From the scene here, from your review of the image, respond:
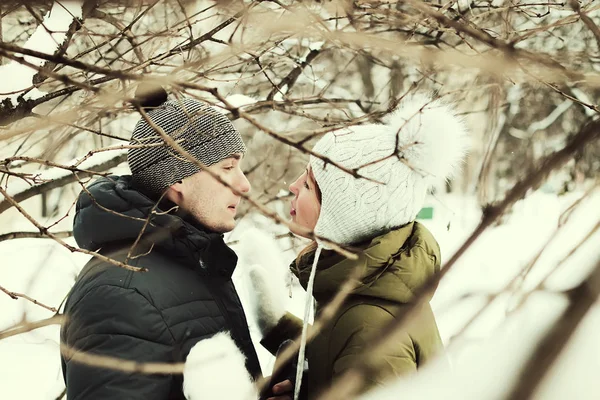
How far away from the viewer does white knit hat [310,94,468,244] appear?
197 cm

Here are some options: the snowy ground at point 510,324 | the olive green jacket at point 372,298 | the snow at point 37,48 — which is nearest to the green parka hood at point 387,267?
the olive green jacket at point 372,298

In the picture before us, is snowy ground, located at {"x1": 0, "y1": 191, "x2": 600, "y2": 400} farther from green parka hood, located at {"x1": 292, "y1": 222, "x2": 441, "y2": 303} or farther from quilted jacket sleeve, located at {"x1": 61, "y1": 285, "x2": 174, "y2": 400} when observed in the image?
quilted jacket sleeve, located at {"x1": 61, "y1": 285, "x2": 174, "y2": 400}

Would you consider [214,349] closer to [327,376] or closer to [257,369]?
[327,376]

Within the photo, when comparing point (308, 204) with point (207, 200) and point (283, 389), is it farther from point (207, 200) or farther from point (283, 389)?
point (283, 389)

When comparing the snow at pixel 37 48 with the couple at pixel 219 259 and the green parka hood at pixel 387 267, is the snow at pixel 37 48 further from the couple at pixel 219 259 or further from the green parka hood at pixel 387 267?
the green parka hood at pixel 387 267

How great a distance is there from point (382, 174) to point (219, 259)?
25.6 inches

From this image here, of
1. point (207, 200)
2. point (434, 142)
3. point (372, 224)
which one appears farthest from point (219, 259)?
point (434, 142)

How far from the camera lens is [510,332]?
0.46m

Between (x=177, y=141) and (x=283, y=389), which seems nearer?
(x=283, y=389)

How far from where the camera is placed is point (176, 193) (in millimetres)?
2166

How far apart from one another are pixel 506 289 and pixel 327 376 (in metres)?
1.33

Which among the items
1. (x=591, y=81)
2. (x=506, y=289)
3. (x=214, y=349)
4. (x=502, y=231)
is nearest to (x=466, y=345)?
(x=506, y=289)

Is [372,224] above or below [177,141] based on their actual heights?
Answer: below

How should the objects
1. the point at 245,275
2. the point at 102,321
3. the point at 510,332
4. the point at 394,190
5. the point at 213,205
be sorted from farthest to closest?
the point at 245,275 → the point at 213,205 → the point at 394,190 → the point at 102,321 → the point at 510,332
